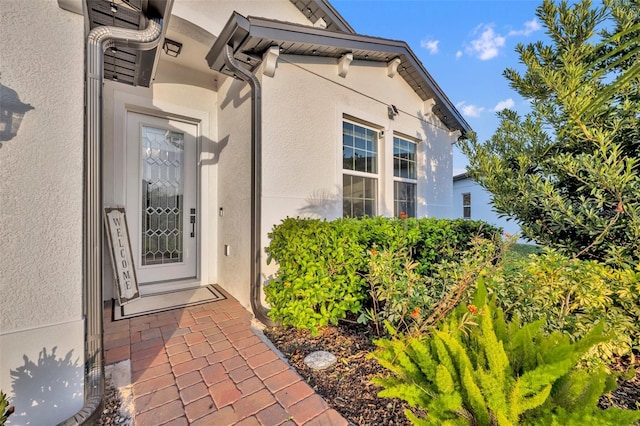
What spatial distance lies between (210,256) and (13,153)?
3.46 meters

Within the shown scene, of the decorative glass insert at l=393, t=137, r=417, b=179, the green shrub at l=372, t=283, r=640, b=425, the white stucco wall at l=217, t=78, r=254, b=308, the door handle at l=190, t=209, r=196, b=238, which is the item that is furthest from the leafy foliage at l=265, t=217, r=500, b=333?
the decorative glass insert at l=393, t=137, r=417, b=179

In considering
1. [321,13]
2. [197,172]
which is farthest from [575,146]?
[197,172]

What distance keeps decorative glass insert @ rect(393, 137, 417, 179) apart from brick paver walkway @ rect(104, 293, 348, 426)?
4223 mm

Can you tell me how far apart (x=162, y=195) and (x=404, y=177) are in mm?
4740

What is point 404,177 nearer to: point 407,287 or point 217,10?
point 407,287

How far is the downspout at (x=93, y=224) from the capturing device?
6.77ft

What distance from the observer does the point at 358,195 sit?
5344 millimetres

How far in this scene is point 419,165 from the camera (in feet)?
21.4

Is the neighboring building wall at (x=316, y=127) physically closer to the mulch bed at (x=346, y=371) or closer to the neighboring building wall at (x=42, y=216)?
the mulch bed at (x=346, y=371)

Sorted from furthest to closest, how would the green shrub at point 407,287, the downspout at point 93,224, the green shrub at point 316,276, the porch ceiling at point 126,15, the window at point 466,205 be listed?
the window at point 466,205 < the green shrub at point 316,276 < the green shrub at point 407,287 < the porch ceiling at point 126,15 < the downspout at point 93,224

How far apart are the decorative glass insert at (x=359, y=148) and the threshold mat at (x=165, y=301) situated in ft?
10.3

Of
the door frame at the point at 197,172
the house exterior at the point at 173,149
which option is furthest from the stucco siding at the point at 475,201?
the door frame at the point at 197,172

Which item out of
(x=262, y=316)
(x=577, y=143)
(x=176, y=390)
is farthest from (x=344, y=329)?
(x=577, y=143)

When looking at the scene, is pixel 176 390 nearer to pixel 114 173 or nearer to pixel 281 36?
pixel 114 173
